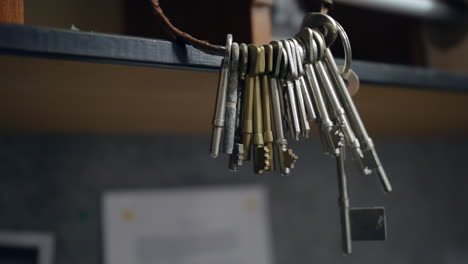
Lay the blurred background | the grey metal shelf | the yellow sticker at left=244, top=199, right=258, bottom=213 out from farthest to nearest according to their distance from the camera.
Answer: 1. the yellow sticker at left=244, top=199, right=258, bottom=213
2. the blurred background
3. the grey metal shelf

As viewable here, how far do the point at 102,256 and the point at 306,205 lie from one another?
30cm

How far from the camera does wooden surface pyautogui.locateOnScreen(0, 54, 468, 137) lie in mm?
396

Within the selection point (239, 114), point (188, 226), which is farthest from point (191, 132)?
point (239, 114)

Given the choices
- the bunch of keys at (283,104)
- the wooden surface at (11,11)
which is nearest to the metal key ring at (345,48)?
the bunch of keys at (283,104)

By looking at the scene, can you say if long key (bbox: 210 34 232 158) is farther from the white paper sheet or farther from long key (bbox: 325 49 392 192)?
the white paper sheet

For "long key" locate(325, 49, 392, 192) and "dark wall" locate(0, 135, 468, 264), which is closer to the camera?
"long key" locate(325, 49, 392, 192)

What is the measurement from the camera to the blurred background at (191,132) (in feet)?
1.50

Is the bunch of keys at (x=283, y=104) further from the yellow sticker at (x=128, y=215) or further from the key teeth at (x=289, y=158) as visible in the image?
the yellow sticker at (x=128, y=215)

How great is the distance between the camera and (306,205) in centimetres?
72

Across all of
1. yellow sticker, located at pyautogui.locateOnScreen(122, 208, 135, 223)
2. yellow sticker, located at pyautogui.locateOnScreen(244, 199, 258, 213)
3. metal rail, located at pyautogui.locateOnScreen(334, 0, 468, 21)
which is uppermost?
metal rail, located at pyautogui.locateOnScreen(334, 0, 468, 21)

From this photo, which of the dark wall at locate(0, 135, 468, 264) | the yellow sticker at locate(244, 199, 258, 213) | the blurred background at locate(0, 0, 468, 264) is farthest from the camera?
the yellow sticker at locate(244, 199, 258, 213)

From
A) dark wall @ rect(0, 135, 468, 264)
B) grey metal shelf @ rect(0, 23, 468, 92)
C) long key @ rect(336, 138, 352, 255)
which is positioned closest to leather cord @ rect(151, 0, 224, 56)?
grey metal shelf @ rect(0, 23, 468, 92)

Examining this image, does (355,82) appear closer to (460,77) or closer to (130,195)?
(460,77)

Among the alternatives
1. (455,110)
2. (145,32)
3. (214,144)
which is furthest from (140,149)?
(455,110)
